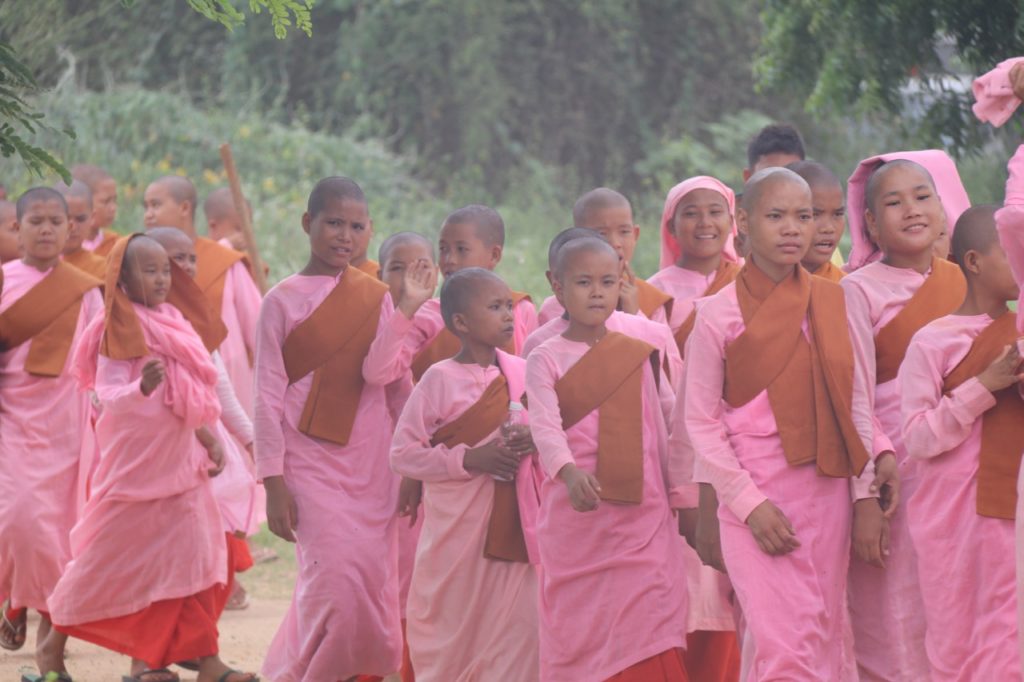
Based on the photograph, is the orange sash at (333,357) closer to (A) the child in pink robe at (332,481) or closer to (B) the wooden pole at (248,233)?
(A) the child in pink robe at (332,481)

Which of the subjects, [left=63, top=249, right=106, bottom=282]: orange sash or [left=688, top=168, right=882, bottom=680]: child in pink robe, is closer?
[left=688, top=168, right=882, bottom=680]: child in pink robe

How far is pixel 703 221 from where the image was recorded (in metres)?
7.89

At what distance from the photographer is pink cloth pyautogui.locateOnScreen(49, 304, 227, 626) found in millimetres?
8289

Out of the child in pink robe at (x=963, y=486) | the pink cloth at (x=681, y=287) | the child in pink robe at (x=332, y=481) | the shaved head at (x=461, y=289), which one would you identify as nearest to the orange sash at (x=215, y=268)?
the child in pink robe at (x=332, y=481)

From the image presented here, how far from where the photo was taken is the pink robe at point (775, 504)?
18.7ft

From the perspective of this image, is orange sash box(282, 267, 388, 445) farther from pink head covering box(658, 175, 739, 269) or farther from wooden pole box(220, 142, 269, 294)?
wooden pole box(220, 142, 269, 294)

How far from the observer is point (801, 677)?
563cm

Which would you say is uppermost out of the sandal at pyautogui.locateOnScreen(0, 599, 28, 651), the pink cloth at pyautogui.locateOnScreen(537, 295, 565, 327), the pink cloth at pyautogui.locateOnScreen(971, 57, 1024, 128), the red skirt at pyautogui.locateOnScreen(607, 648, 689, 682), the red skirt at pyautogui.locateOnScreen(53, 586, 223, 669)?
the pink cloth at pyautogui.locateOnScreen(971, 57, 1024, 128)

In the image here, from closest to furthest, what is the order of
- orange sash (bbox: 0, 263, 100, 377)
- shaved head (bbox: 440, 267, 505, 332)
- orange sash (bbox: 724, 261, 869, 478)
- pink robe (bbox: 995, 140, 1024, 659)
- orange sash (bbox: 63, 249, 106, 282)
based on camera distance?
1. pink robe (bbox: 995, 140, 1024, 659)
2. orange sash (bbox: 724, 261, 869, 478)
3. shaved head (bbox: 440, 267, 505, 332)
4. orange sash (bbox: 0, 263, 100, 377)
5. orange sash (bbox: 63, 249, 106, 282)

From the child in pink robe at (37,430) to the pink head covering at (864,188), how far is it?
442cm

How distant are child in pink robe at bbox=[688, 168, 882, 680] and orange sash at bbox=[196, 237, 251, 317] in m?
5.51

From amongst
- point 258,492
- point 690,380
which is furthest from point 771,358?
point 258,492

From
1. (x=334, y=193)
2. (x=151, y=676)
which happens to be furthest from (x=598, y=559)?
(x=151, y=676)

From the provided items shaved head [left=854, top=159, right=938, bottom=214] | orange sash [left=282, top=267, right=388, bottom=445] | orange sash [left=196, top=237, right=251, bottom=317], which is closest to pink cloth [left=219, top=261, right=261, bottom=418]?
orange sash [left=196, top=237, right=251, bottom=317]
